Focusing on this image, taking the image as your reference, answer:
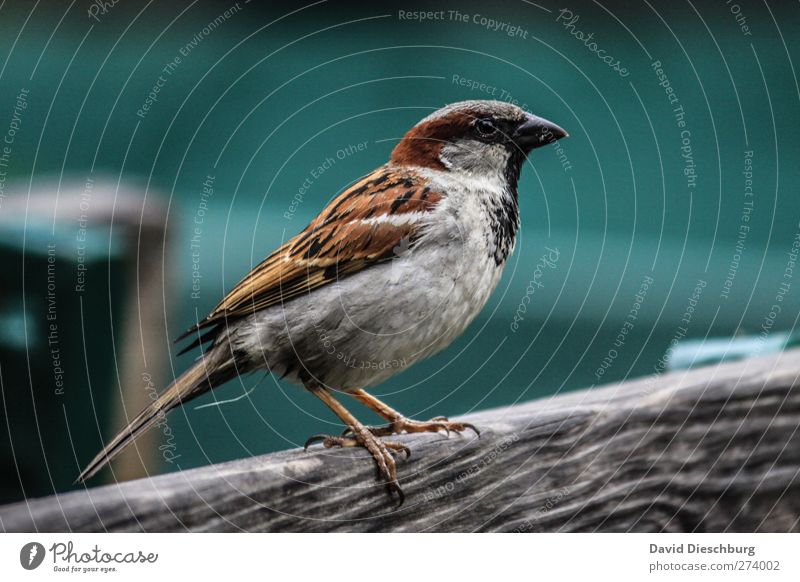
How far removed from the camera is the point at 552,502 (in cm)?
249

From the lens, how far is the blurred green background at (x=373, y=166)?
8.54 ft

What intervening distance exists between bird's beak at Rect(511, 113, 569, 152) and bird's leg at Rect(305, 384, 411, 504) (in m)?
0.94

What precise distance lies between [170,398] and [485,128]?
1209 mm

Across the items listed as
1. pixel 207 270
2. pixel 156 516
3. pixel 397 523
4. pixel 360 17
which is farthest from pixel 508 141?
pixel 156 516

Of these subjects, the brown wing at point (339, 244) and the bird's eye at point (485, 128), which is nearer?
the brown wing at point (339, 244)

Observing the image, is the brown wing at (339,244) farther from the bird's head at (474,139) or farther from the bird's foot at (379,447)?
Result: the bird's foot at (379,447)

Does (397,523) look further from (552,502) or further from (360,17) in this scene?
(360,17)

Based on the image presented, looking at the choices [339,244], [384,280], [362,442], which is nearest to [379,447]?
[362,442]

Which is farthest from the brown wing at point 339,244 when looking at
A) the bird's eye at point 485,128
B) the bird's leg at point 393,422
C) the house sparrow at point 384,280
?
the bird's leg at point 393,422

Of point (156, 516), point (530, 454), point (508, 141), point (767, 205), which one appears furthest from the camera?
point (767, 205)

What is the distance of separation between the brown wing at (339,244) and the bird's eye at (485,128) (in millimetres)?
234

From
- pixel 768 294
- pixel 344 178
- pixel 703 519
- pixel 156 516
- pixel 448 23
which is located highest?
pixel 448 23

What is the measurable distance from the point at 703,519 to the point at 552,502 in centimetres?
49

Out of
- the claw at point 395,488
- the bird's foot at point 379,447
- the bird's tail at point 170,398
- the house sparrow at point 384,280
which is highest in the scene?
the house sparrow at point 384,280
